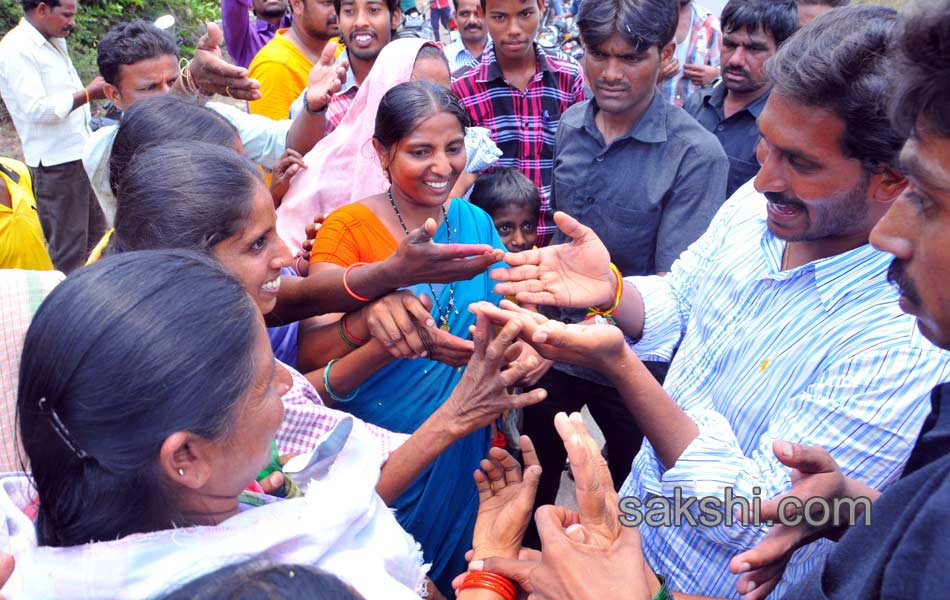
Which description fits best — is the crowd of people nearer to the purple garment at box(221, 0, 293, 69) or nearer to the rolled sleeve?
the rolled sleeve

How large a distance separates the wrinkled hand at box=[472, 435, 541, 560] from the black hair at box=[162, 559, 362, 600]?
79 cm

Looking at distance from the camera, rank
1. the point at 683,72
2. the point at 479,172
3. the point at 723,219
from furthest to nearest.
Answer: the point at 683,72 < the point at 479,172 < the point at 723,219

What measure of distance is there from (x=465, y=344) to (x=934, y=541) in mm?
1520

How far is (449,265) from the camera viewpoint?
2.16m

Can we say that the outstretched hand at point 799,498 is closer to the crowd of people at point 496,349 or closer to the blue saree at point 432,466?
the crowd of people at point 496,349

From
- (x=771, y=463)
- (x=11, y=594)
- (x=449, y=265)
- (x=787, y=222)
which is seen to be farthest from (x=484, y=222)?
(x=11, y=594)

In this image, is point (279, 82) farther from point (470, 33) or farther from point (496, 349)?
point (496, 349)

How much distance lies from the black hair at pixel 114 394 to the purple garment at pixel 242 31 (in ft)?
16.3

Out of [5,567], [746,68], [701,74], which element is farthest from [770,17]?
[5,567]

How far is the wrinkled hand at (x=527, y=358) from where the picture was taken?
2004 millimetres

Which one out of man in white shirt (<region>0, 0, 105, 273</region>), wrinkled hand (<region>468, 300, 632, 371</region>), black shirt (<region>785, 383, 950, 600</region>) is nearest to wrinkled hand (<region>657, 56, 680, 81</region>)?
wrinkled hand (<region>468, 300, 632, 371</region>)

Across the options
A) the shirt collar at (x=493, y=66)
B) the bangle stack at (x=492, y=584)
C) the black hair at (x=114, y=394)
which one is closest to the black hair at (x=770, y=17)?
the shirt collar at (x=493, y=66)

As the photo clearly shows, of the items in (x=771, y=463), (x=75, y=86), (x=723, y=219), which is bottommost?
(x=75, y=86)

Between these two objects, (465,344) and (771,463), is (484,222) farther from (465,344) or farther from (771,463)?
(771,463)
